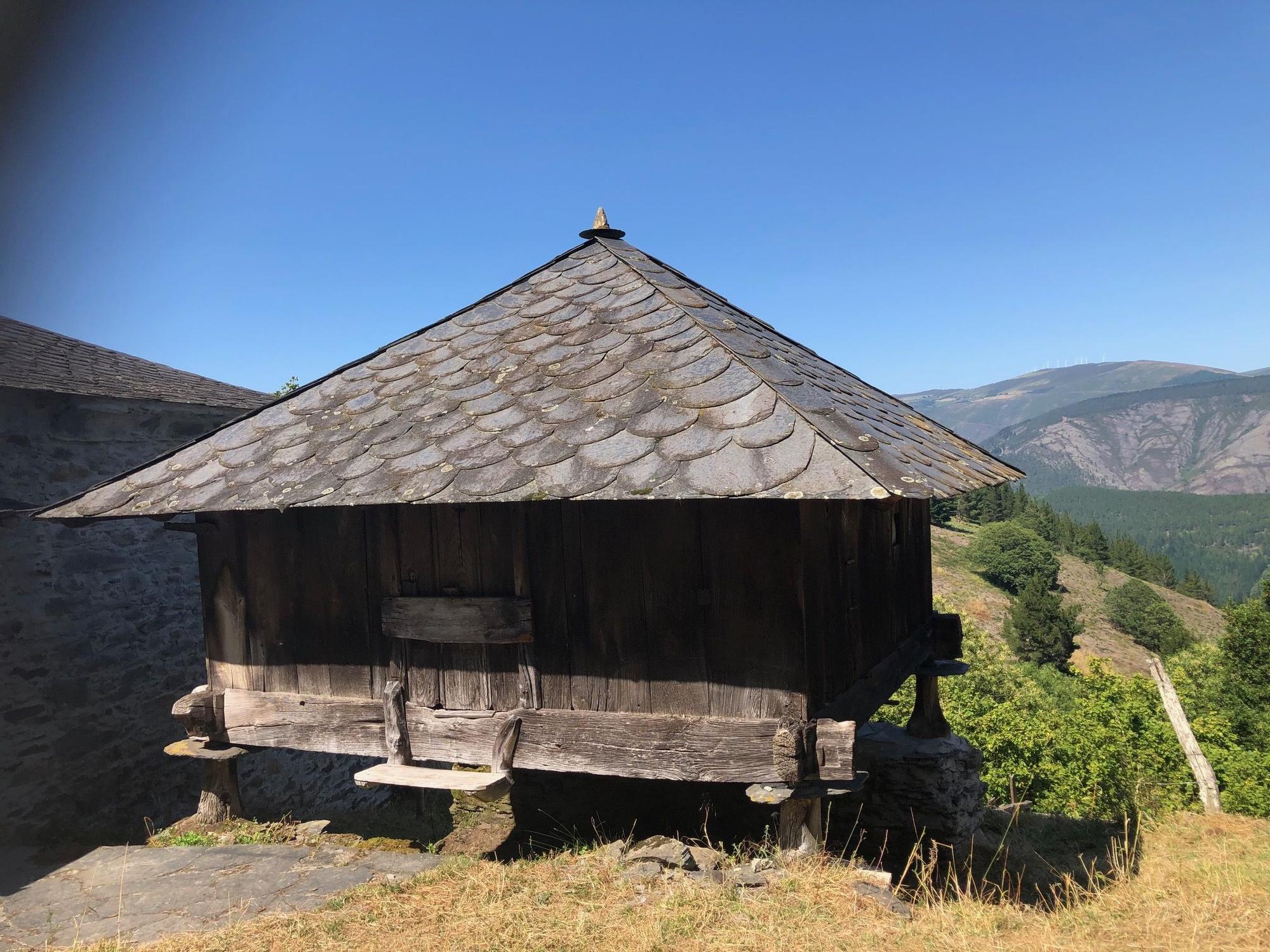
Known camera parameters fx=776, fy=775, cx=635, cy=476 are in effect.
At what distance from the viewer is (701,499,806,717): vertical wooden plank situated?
379 cm

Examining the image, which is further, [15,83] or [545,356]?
[545,356]

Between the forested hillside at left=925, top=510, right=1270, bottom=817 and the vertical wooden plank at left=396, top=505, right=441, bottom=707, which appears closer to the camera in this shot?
the vertical wooden plank at left=396, top=505, right=441, bottom=707

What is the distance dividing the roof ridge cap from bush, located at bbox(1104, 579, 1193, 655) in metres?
48.7

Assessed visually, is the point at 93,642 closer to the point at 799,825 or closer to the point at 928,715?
the point at 799,825

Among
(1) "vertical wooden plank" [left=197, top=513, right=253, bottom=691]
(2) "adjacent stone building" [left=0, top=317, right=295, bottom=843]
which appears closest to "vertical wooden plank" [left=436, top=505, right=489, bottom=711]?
(1) "vertical wooden plank" [left=197, top=513, right=253, bottom=691]

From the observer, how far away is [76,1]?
108 inches

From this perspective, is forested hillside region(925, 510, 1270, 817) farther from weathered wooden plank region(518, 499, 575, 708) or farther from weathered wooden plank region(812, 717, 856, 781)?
weathered wooden plank region(518, 499, 575, 708)

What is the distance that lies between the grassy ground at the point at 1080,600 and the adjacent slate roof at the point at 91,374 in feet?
104

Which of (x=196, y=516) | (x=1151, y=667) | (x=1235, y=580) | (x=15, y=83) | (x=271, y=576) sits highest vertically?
(x=15, y=83)

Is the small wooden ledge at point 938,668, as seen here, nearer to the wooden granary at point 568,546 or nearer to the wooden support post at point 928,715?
the wooden support post at point 928,715

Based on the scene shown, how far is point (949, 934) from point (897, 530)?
2.73m

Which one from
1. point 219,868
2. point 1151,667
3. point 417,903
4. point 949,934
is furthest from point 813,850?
point 1151,667

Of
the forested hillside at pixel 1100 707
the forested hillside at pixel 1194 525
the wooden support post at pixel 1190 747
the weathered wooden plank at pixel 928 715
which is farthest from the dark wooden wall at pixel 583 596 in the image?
the forested hillside at pixel 1194 525

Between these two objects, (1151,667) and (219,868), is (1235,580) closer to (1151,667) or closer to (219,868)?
(1151,667)
